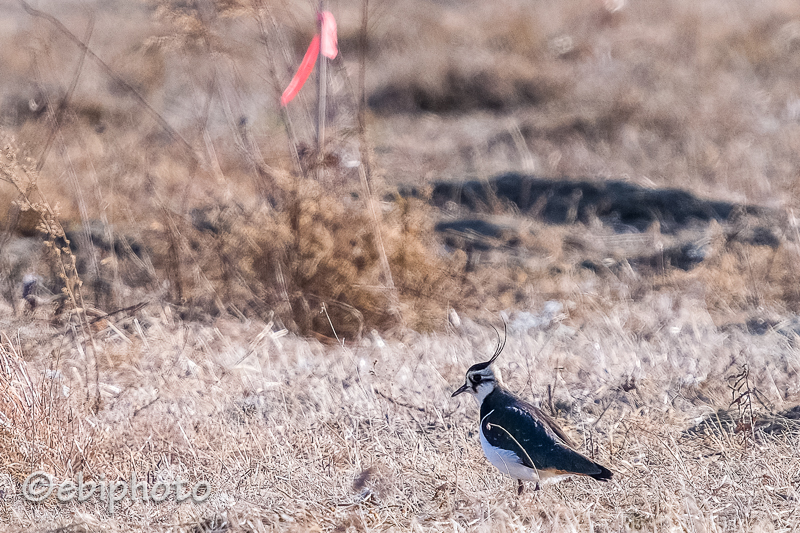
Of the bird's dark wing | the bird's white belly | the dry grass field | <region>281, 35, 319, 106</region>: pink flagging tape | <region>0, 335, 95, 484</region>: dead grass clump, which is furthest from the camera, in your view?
<region>281, 35, 319, 106</region>: pink flagging tape

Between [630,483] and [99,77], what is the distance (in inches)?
560

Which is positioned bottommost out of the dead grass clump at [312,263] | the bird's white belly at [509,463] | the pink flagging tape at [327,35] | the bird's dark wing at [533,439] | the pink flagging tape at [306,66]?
the dead grass clump at [312,263]

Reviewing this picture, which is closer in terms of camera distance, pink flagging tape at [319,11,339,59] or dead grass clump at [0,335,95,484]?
dead grass clump at [0,335,95,484]

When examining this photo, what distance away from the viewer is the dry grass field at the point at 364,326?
9.02 feet

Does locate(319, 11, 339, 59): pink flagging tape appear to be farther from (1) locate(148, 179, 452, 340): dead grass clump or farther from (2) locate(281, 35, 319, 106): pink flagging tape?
(1) locate(148, 179, 452, 340): dead grass clump

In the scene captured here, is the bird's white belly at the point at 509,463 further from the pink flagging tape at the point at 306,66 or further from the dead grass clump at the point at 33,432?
the pink flagging tape at the point at 306,66

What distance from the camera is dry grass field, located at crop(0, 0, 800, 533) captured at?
9.02 ft

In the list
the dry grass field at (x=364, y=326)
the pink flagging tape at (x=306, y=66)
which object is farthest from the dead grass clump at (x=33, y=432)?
the pink flagging tape at (x=306, y=66)

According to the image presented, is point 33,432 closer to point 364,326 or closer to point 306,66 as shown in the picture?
point 364,326

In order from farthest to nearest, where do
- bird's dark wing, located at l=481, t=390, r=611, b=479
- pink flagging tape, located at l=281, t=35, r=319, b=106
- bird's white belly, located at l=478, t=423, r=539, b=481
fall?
pink flagging tape, located at l=281, t=35, r=319, b=106 → bird's white belly, located at l=478, t=423, r=539, b=481 → bird's dark wing, located at l=481, t=390, r=611, b=479

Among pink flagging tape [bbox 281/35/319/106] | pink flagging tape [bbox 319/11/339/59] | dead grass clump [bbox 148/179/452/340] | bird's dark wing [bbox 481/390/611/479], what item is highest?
pink flagging tape [bbox 319/11/339/59]

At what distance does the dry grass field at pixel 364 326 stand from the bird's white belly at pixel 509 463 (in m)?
0.11

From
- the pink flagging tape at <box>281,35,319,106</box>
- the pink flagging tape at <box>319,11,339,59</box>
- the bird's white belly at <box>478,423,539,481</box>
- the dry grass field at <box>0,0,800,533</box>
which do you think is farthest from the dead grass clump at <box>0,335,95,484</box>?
the pink flagging tape at <box>319,11,339,59</box>

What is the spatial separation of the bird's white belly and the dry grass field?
0.11m
